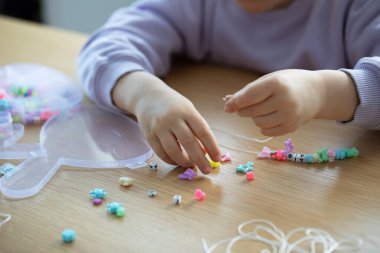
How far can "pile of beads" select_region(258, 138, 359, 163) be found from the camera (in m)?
0.65

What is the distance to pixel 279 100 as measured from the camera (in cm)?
60

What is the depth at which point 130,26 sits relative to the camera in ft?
3.02

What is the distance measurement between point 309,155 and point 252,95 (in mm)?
118

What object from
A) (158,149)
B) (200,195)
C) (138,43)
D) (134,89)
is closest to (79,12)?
(138,43)

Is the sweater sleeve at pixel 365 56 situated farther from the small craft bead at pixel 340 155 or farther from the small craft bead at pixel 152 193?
the small craft bead at pixel 152 193

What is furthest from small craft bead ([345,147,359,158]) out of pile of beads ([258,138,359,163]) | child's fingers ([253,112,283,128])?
child's fingers ([253,112,283,128])

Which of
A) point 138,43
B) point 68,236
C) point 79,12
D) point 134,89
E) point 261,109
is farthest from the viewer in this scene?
point 79,12

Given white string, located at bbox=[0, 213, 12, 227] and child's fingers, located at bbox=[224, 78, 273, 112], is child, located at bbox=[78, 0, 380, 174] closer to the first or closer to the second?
child's fingers, located at bbox=[224, 78, 273, 112]

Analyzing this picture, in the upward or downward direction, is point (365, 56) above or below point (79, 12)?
above

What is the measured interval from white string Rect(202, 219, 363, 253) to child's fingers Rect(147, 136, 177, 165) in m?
0.15

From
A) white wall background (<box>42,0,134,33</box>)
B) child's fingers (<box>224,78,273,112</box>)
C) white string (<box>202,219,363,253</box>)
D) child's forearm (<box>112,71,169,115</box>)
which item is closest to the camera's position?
white string (<box>202,219,363,253</box>)

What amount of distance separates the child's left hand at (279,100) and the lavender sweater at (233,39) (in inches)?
3.9

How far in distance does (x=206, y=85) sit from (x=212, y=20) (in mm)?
158

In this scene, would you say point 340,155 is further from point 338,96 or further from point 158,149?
point 158,149
